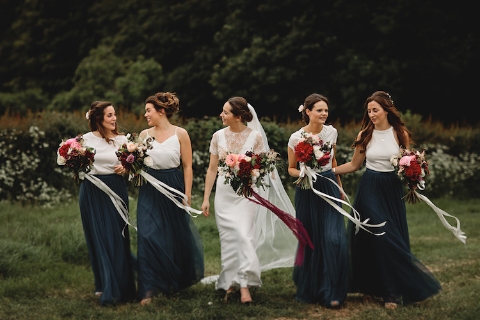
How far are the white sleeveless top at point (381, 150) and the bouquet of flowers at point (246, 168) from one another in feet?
3.40

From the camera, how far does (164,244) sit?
7672mm

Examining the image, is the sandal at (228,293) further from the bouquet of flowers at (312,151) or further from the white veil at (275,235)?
the bouquet of flowers at (312,151)

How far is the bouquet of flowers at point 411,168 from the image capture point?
6965 millimetres

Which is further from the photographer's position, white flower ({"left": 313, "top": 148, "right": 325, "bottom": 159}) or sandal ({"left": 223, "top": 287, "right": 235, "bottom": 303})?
sandal ({"left": 223, "top": 287, "right": 235, "bottom": 303})

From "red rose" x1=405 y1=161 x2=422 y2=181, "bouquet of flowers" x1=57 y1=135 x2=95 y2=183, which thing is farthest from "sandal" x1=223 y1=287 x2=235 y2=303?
"red rose" x1=405 y1=161 x2=422 y2=181

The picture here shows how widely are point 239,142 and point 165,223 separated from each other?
1226 millimetres

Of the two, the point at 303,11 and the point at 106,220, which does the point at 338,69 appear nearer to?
the point at 303,11

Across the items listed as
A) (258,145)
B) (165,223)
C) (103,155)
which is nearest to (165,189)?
(165,223)

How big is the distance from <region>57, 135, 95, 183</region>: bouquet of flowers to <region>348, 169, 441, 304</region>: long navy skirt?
2.92 metres

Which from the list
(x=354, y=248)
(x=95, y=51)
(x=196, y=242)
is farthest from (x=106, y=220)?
(x=95, y=51)

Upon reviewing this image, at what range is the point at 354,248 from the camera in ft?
25.2

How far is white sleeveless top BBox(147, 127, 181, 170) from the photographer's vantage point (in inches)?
305

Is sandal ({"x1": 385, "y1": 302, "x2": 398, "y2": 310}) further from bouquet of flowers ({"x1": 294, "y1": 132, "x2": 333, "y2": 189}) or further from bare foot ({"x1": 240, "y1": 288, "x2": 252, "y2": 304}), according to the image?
bouquet of flowers ({"x1": 294, "y1": 132, "x2": 333, "y2": 189})

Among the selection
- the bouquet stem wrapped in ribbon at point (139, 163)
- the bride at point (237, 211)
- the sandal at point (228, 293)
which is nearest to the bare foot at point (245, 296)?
the bride at point (237, 211)
